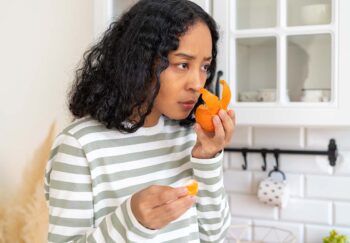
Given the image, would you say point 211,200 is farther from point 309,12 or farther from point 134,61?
point 309,12

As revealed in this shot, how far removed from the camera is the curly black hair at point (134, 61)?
81cm

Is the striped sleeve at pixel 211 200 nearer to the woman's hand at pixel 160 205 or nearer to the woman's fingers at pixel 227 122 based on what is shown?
the woman's fingers at pixel 227 122

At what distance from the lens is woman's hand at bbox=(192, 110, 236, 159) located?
82 centimetres

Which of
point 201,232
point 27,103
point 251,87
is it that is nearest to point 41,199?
point 27,103

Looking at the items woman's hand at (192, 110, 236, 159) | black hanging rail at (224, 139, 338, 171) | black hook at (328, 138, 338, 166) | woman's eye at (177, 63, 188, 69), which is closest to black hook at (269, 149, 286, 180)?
black hanging rail at (224, 139, 338, 171)

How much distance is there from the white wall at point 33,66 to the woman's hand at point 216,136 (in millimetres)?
835

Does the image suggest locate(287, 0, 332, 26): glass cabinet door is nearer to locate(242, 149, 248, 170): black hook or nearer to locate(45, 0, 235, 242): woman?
locate(45, 0, 235, 242): woman

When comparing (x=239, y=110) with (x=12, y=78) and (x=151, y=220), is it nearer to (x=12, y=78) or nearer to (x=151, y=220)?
(x=151, y=220)

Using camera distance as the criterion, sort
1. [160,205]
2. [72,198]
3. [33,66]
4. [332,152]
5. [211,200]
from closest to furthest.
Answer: [160,205] < [72,198] < [211,200] < [332,152] < [33,66]

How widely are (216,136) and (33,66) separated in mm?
982

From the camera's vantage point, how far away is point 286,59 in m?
1.11

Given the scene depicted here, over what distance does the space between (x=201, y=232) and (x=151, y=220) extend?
322 mm

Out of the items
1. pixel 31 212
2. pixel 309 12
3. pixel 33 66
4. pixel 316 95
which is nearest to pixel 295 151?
pixel 316 95

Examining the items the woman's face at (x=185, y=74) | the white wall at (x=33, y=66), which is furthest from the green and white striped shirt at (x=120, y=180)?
the white wall at (x=33, y=66)
